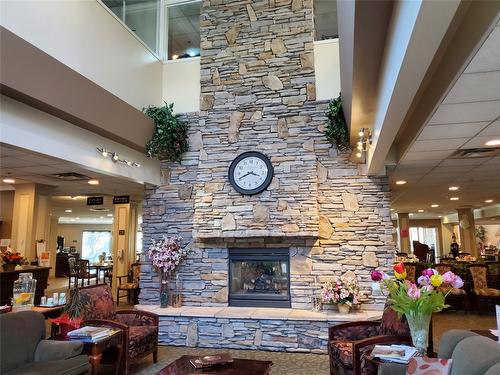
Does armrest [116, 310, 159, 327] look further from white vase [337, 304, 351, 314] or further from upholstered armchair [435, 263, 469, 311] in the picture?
upholstered armchair [435, 263, 469, 311]

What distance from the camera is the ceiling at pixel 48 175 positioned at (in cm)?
446

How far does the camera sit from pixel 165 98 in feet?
21.2

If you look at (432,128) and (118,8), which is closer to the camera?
(432,128)

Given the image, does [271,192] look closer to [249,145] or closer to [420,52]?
[249,145]

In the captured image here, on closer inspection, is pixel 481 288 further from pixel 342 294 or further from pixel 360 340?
pixel 360 340

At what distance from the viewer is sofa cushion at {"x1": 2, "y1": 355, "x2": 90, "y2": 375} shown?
2.96 meters

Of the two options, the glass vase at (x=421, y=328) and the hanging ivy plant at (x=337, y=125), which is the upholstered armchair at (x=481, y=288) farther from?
the glass vase at (x=421, y=328)

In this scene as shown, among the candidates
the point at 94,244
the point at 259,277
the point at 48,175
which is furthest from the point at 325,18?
the point at 94,244

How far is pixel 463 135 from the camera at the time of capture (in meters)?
3.61

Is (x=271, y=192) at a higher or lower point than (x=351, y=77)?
lower

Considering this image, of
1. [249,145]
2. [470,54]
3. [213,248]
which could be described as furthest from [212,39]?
[470,54]

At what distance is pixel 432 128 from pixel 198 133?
12.4 feet

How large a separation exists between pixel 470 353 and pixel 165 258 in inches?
171

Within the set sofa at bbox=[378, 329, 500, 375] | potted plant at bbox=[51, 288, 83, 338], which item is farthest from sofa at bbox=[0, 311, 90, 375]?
sofa at bbox=[378, 329, 500, 375]
